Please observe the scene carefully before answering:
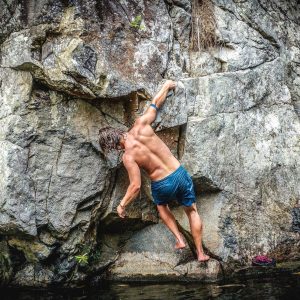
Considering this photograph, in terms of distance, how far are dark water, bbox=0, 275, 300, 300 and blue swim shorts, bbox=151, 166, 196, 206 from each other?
1.17 meters

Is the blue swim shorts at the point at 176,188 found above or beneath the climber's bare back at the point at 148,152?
beneath

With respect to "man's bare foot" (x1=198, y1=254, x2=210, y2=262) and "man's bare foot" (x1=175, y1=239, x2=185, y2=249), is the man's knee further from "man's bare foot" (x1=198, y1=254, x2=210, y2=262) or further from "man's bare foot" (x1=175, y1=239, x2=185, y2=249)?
"man's bare foot" (x1=198, y1=254, x2=210, y2=262)

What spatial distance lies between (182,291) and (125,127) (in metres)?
2.46

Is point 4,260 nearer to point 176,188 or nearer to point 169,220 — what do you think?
point 169,220

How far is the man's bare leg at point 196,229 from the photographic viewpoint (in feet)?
19.5

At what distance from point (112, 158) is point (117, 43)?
1674 millimetres

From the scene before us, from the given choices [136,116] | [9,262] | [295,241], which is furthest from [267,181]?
[9,262]

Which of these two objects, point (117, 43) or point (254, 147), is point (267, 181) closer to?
point (254, 147)

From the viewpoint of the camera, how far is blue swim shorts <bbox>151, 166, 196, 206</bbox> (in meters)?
5.77

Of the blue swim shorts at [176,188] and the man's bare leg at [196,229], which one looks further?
the man's bare leg at [196,229]

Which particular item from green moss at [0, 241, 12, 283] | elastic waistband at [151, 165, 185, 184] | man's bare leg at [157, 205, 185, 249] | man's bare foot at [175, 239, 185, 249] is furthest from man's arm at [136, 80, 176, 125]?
green moss at [0, 241, 12, 283]

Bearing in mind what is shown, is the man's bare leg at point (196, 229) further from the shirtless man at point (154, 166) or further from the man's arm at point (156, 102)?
the man's arm at point (156, 102)

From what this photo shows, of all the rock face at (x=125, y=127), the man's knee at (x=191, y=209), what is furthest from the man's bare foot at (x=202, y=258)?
the man's knee at (x=191, y=209)

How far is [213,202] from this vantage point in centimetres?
641
